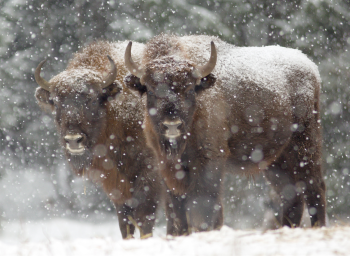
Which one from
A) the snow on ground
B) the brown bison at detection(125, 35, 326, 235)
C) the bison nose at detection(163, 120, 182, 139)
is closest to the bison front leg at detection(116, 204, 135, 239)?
the brown bison at detection(125, 35, 326, 235)

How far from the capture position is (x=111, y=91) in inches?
239

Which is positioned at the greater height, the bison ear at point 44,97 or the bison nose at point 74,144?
the bison ear at point 44,97

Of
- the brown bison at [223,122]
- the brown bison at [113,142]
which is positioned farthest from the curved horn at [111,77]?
the brown bison at [223,122]

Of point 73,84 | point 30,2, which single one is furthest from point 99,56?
point 30,2

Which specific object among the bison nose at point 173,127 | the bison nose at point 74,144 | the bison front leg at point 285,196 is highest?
the bison nose at point 173,127

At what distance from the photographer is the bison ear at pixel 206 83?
17.4 feet

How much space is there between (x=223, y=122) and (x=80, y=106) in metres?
1.97

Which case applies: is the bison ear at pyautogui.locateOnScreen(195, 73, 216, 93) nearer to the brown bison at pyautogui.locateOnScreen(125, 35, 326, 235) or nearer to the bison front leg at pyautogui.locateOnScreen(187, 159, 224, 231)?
the brown bison at pyautogui.locateOnScreen(125, 35, 326, 235)

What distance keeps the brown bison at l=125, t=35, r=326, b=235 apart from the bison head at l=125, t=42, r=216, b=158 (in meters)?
0.01

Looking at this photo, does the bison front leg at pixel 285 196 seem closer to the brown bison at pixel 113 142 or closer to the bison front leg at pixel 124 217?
the brown bison at pixel 113 142

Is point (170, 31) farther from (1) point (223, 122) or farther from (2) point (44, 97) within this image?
(1) point (223, 122)

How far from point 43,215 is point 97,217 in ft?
5.67

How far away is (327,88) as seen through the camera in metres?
10.3

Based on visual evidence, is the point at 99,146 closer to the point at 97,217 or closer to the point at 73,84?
the point at 73,84
